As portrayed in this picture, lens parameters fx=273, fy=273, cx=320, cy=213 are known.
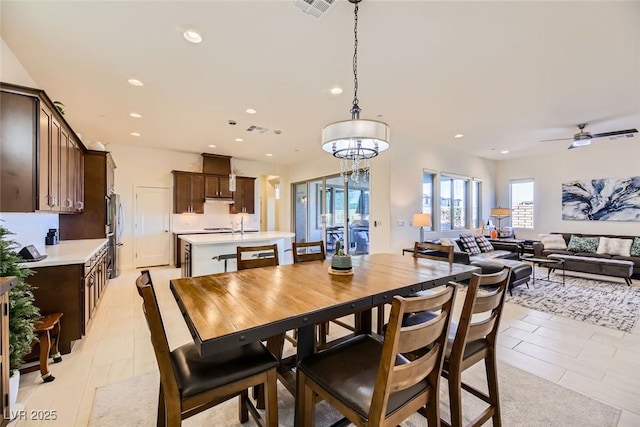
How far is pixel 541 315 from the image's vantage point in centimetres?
353

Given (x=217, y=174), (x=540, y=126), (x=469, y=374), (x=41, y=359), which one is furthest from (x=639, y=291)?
(x=217, y=174)

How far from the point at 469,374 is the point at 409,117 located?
3.69 m

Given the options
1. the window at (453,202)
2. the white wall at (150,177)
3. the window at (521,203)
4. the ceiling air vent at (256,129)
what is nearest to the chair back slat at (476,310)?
the ceiling air vent at (256,129)

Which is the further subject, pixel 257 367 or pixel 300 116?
pixel 300 116

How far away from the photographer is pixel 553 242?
21.5ft

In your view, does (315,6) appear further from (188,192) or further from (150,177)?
(150,177)

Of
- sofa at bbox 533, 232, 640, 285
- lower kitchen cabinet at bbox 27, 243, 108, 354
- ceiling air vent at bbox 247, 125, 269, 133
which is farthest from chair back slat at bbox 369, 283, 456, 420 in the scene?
sofa at bbox 533, 232, 640, 285

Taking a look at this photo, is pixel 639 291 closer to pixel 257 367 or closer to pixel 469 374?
pixel 469 374

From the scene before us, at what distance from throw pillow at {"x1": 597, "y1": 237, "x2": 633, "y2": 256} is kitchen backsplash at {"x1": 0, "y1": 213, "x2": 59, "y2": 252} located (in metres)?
9.36

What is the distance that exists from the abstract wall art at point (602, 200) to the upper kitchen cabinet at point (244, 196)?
8.21m

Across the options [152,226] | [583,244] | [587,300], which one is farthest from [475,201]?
[152,226]

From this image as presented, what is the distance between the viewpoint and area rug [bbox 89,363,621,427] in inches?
68.9

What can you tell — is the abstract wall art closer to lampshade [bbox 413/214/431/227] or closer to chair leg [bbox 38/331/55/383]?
lampshade [bbox 413/214/431/227]

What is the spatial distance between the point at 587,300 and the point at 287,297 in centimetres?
494
